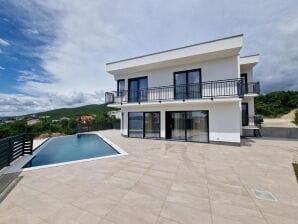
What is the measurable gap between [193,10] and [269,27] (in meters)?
6.71

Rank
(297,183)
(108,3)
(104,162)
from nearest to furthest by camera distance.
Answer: (297,183) < (104,162) < (108,3)

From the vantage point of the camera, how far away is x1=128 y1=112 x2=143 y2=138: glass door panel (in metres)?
13.8

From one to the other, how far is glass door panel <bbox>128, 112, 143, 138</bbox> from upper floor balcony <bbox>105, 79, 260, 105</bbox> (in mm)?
1171

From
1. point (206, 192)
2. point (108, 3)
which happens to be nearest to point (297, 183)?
point (206, 192)

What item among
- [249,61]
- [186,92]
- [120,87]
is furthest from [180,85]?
[249,61]

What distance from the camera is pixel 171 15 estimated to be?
10789 millimetres

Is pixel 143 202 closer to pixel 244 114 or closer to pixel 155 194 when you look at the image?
pixel 155 194

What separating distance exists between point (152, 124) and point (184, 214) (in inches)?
399

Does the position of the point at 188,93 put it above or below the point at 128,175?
above

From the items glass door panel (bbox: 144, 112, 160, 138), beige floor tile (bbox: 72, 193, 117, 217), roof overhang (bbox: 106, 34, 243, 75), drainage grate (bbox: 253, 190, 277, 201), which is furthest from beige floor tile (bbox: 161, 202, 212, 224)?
glass door panel (bbox: 144, 112, 160, 138)

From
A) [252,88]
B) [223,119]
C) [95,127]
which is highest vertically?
[252,88]

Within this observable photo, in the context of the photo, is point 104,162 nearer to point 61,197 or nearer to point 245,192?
point 61,197

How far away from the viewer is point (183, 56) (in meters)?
10.9

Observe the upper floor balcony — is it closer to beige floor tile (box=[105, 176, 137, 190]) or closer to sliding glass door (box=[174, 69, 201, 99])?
sliding glass door (box=[174, 69, 201, 99])
